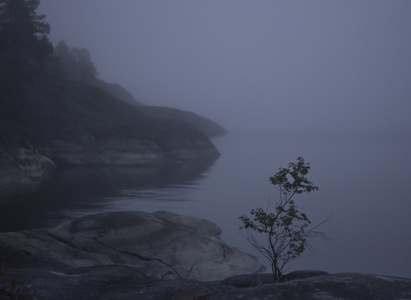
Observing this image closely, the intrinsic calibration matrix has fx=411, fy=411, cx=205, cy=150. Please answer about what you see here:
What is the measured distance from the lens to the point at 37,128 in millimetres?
50594

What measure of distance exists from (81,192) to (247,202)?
47.3 feet

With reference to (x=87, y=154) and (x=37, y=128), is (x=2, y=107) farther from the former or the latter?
(x=87, y=154)

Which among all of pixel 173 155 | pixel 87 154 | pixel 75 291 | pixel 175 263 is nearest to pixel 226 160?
pixel 173 155

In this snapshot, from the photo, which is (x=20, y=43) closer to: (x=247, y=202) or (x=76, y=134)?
(x=76, y=134)

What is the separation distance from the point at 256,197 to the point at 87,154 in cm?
2697

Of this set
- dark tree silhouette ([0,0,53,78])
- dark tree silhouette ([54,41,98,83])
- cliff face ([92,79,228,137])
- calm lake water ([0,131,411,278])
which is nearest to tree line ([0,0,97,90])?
dark tree silhouette ([0,0,53,78])

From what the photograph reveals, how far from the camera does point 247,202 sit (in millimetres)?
34875

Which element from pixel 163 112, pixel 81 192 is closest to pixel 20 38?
pixel 81 192

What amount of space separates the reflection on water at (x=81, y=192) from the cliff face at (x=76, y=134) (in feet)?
10.9

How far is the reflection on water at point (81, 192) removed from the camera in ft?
84.9

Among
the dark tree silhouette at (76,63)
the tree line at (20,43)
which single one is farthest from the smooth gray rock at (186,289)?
the dark tree silhouette at (76,63)

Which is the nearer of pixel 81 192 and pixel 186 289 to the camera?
pixel 186 289

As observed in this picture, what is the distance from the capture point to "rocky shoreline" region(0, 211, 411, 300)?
719 centimetres

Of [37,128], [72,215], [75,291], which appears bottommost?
[72,215]
